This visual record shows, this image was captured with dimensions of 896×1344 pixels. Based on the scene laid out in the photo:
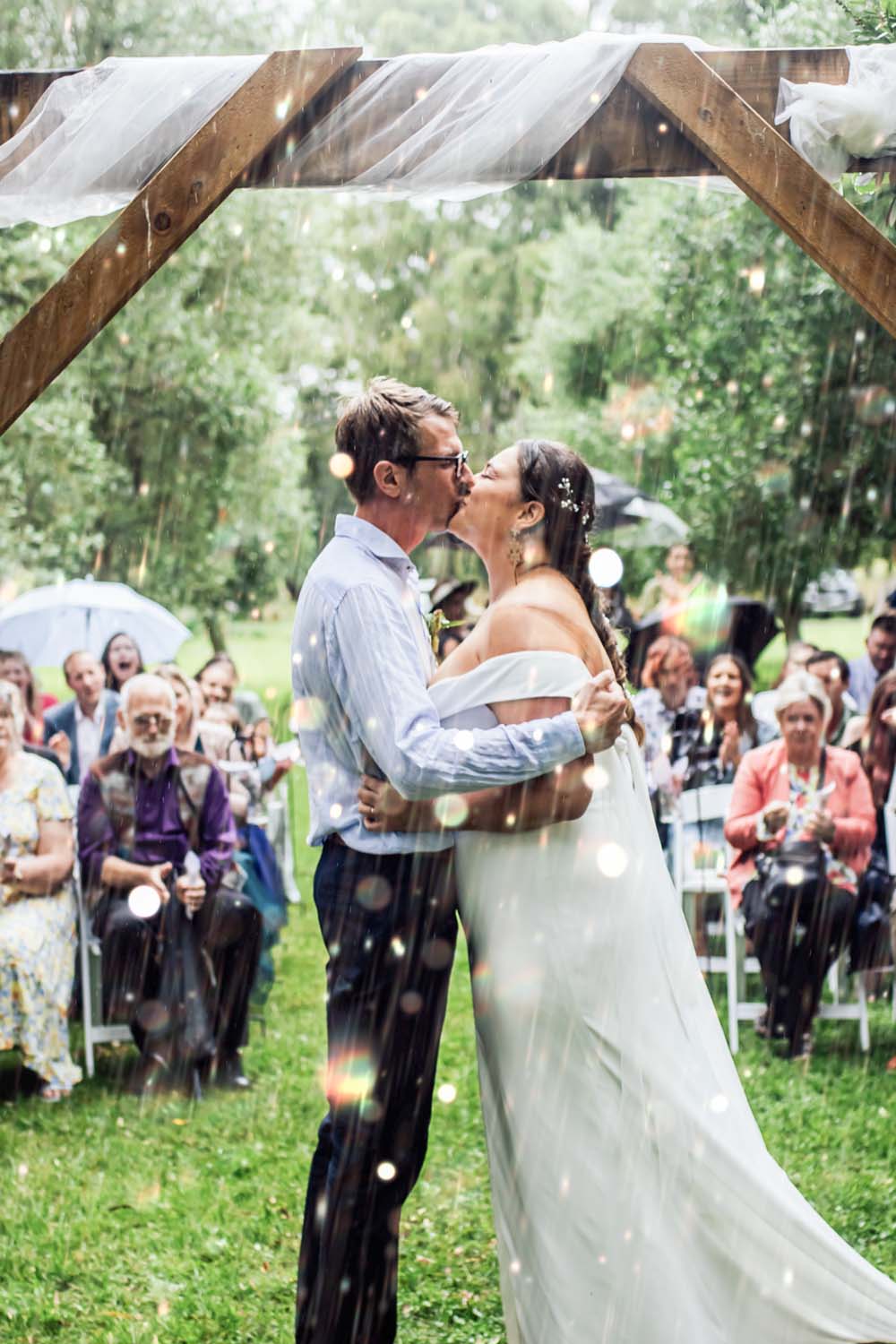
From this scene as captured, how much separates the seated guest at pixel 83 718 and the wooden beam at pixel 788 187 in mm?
5648

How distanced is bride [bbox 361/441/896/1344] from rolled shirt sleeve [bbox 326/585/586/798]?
0.41 feet

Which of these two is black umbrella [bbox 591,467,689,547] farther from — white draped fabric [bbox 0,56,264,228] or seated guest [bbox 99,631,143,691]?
white draped fabric [bbox 0,56,264,228]

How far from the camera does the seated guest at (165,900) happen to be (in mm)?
5980

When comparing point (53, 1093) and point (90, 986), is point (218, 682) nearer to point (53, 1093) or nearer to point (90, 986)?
point (90, 986)

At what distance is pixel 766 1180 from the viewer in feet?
10.1

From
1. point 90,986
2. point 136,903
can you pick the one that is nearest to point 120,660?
point 90,986

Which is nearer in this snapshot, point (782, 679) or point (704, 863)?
point (704, 863)

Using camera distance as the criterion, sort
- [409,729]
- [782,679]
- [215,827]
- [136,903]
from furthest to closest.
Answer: [782,679] → [215,827] → [136,903] → [409,729]

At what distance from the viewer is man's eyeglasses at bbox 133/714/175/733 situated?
19.7ft

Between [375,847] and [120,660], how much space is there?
5905 millimetres

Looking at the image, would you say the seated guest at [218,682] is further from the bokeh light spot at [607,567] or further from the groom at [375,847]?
the groom at [375,847]

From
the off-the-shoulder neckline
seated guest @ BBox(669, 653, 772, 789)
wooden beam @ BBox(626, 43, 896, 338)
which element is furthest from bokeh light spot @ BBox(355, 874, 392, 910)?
seated guest @ BBox(669, 653, 772, 789)

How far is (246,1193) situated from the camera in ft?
16.0

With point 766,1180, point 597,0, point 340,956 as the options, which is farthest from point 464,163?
point 597,0
